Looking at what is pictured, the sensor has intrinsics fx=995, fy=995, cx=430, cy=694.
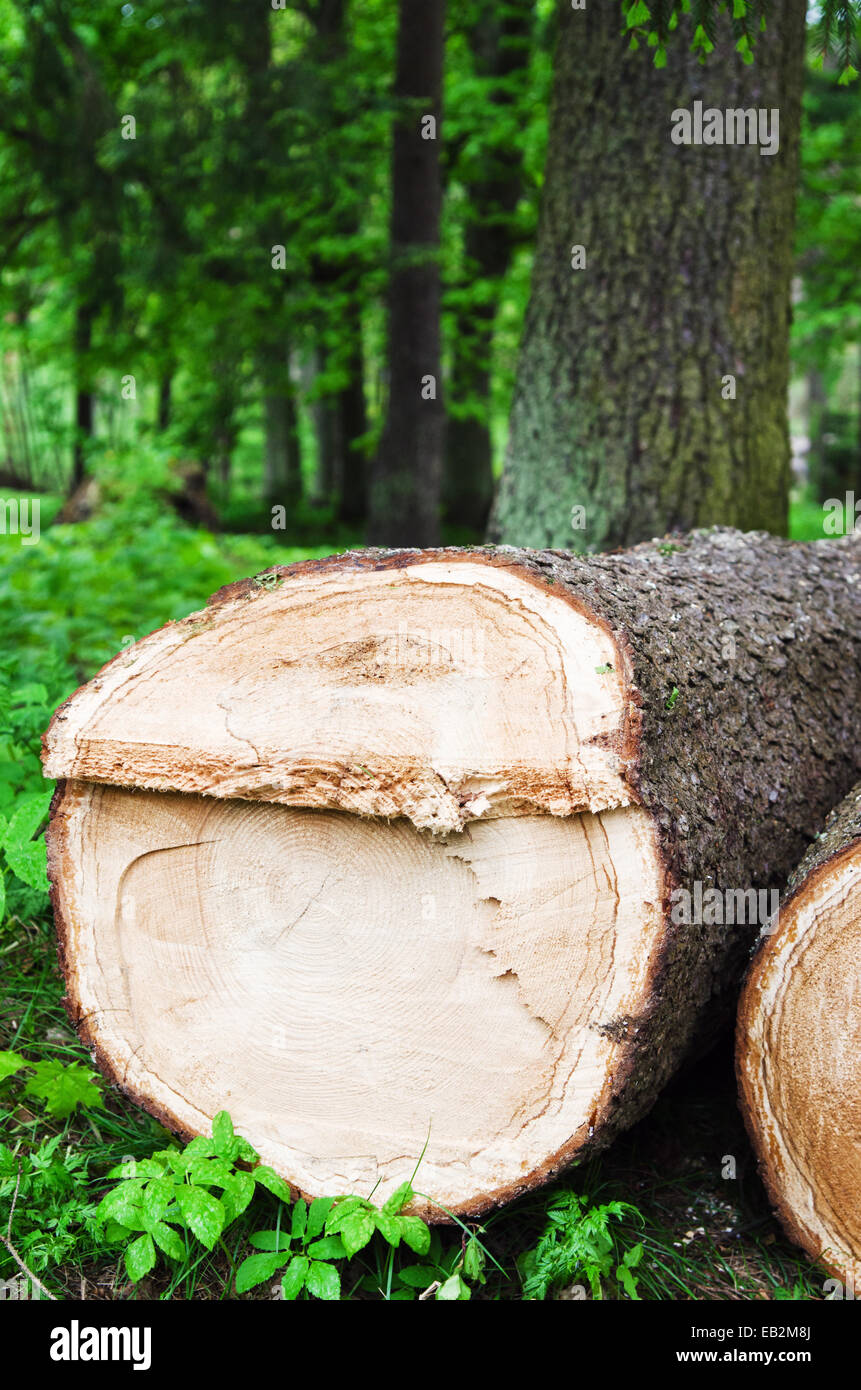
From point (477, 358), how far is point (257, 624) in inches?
348

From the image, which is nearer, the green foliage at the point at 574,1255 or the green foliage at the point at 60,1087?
the green foliage at the point at 574,1255

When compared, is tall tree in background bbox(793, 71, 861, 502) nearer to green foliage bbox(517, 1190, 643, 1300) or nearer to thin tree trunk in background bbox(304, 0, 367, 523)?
thin tree trunk in background bbox(304, 0, 367, 523)

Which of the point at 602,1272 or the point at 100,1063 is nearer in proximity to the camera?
the point at 602,1272

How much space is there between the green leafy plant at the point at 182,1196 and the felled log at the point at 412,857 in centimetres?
9

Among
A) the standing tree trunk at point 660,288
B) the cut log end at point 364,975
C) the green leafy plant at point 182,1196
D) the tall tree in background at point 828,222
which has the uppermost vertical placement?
the tall tree in background at point 828,222

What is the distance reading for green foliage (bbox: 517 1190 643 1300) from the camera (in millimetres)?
1781

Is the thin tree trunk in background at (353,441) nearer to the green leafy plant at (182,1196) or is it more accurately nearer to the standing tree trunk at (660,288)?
the standing tree trunk at (660,288)

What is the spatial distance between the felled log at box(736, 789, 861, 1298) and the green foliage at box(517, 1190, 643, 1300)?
0.32m

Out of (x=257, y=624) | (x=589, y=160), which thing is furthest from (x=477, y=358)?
(x=257, y=624)

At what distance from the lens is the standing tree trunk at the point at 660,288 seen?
11.6 ft

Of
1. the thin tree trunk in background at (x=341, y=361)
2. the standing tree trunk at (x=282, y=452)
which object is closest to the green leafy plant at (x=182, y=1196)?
the thin tree trunk in background at (x=341, y=361)

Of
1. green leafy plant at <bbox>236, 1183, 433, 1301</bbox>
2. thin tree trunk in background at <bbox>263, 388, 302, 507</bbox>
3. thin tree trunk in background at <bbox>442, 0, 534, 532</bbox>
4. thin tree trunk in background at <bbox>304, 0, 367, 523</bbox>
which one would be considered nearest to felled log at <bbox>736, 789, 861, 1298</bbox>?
green leafy plant at <bbox>236, 1183, 433, 1301</bbox>
